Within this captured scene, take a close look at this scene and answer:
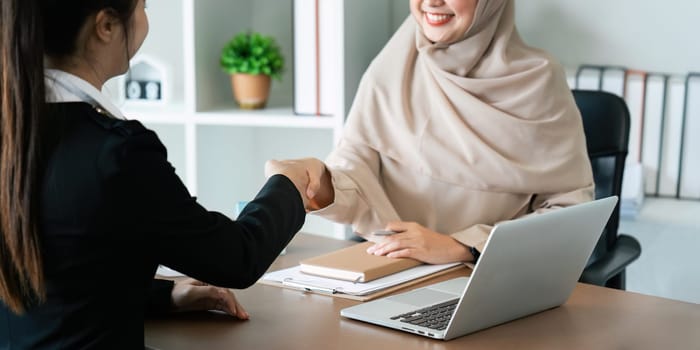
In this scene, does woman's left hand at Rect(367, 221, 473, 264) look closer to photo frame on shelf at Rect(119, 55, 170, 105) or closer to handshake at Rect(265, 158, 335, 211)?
handshake at Rect(265, 158, 335, 211)

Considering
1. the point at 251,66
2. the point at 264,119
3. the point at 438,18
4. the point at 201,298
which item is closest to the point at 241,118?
the point at 264,119

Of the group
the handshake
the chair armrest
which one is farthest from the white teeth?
the chair armrest

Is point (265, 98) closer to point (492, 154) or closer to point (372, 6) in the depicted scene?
point (372, 6)

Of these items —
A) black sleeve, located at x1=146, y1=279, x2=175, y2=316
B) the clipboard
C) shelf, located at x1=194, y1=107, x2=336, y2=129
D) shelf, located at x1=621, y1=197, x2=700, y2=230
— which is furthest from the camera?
shelf, located at x1=194, y1=107, x2=336, y2=129

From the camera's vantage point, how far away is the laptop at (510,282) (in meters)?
1.24

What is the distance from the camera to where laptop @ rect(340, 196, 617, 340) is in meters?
1.24

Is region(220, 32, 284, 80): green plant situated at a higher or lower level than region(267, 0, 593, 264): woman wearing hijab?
higher

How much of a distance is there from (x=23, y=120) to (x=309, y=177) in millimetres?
729

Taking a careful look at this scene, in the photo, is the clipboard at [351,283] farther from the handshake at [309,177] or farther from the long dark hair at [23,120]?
the long dark hair at [23,120]

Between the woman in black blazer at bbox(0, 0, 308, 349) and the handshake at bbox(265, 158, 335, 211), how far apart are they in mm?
405

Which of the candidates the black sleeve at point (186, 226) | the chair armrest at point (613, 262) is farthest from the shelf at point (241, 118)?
the black sleeve at point (186, 226)

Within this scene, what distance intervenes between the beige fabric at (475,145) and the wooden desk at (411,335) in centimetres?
43

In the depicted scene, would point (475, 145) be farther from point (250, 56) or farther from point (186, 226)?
point (250, 56)

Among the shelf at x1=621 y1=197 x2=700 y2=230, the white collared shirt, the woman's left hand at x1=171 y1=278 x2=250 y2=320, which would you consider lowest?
the shelf at x1=621 y1=197 x2=700 y2=230
